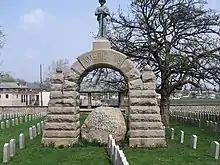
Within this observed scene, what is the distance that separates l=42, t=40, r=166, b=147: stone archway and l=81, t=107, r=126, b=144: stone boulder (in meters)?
0.49

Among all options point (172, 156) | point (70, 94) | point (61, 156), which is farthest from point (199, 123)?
point (61, 156)

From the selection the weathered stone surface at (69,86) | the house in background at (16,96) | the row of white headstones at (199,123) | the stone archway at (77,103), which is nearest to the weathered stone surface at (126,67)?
the stone archway at (77,103)

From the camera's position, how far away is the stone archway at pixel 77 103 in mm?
16344

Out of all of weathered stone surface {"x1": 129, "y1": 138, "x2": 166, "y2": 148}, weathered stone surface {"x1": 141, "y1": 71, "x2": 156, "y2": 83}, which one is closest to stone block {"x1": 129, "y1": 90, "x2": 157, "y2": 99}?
weathered stone surface {"x1": 141, "y1": 71, "x2": 156, "y2": 83}

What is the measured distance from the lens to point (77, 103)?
17500mm

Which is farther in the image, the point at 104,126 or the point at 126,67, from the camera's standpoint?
the point at 126,67

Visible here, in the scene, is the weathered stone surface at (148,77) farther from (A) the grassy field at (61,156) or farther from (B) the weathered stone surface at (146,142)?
(A) the grassy field at (61,156)

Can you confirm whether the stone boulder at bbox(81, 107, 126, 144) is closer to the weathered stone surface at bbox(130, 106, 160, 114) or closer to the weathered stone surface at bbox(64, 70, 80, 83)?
the weathered stone surface at bbox(130, 106, 160, 114)

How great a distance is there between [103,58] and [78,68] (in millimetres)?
1114

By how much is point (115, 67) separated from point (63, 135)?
344cm

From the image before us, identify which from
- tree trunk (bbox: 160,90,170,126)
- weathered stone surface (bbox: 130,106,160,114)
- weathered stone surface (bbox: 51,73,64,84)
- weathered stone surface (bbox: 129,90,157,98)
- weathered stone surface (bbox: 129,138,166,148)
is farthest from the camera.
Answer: tree trunk (bbox: 160,90,170,126)

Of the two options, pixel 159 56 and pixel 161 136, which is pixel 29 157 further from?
pixel 159 56

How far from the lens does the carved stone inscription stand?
1700 cm

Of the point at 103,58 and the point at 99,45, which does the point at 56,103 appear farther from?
the point at 99,45
